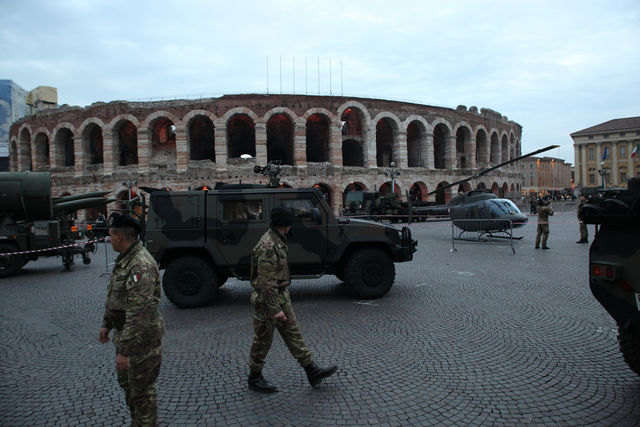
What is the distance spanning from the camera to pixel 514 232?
57.0ft

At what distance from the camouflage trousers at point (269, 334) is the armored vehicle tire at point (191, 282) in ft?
10.7

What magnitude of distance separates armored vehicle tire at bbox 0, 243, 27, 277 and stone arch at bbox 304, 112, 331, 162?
25557 mm

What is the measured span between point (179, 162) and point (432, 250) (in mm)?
23661

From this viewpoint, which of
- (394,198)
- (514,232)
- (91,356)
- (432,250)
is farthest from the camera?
(394,198)

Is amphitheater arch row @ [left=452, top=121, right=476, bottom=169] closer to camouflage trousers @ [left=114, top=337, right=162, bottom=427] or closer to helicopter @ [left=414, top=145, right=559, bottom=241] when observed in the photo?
helicopter @ [left=414, top=145, right=559, bottom=241]

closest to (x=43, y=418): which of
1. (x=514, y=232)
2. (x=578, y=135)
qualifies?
(x=514, y=232)

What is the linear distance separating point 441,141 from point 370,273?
1351 inches

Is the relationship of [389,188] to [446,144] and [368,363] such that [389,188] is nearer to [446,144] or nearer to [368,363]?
[446,144]

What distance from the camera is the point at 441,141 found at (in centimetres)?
3756

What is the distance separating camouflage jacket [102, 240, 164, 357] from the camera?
2422mm

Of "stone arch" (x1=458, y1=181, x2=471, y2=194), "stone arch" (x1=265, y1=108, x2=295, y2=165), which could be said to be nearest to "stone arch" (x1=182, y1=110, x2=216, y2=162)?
"stone arch" (x1=265, y1=108, x2=295, y2=165)

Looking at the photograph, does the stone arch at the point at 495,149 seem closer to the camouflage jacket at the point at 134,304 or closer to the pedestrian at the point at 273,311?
the pedestrian at the point at 273,311

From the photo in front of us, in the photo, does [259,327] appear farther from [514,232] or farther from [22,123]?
[22,123]

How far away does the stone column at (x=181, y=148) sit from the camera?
2952 cm
